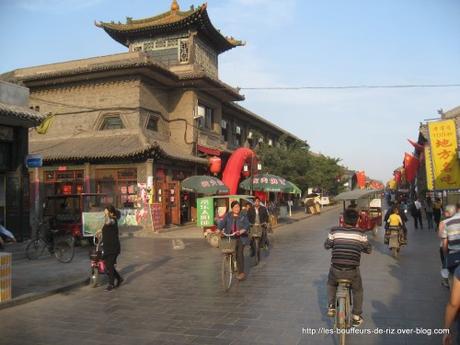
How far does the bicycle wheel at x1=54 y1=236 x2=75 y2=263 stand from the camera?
13.0 m

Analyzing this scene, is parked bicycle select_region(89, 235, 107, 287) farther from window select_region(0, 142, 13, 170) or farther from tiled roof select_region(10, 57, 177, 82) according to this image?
tiled roof select_region(10, 57, 177, 82)

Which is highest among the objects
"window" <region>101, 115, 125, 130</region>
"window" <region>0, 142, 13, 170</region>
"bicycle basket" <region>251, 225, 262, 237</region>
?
"window" <region>101, 115, 125, 130</region>

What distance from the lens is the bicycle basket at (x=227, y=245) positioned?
9.38m

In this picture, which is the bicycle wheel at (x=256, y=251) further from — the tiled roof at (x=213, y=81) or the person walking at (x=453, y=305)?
the tiled roof at (x=213, y=81)

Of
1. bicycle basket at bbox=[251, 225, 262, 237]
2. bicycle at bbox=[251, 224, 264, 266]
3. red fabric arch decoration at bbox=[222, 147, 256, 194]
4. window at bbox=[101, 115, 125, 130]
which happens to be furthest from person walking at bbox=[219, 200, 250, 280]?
window at bbox=[101, 115, 125, 130]

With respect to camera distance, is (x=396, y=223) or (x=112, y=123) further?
(x=112, y=123)

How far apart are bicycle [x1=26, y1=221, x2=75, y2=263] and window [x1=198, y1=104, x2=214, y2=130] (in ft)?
51.4

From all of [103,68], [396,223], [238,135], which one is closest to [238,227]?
[396,223]

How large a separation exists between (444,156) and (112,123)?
664 inches

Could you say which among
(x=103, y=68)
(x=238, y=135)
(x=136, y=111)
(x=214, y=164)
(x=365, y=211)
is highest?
(x=103, y=68)

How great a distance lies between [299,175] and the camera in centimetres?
3497

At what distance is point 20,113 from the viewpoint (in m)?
13.5

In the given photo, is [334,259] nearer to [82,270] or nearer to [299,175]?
[82,270]

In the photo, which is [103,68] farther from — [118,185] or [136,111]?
[118,185]
